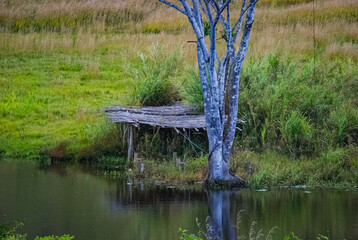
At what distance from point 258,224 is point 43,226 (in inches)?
152

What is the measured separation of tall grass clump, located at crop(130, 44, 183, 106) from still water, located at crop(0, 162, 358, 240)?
3.72 m

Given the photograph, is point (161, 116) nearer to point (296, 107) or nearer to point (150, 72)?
point (150, 72)

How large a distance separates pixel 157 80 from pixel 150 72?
73 cm

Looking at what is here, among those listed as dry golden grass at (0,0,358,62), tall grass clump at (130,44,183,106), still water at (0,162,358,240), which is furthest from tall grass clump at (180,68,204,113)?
dry golden grass at (0,0,358,62)

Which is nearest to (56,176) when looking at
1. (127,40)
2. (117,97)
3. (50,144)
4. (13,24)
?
(50,144)

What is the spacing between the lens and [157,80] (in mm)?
25719

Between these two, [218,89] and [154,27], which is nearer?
[218,89]

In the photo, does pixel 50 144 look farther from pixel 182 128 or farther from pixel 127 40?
pixel 127 40

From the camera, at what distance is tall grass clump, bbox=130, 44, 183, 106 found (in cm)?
2570

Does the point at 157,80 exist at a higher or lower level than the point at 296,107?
higher

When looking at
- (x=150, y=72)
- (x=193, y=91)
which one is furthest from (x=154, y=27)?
(x=193, y=91)

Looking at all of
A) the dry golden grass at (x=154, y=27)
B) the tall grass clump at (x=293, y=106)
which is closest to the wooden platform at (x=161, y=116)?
the tall grass clump at (x=293, y=106)

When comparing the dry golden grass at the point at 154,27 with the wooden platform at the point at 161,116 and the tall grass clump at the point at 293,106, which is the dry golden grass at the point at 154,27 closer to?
the tall grass clump at the point at 293,106

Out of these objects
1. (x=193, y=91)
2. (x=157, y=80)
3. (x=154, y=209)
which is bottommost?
(x=154, y=209)
